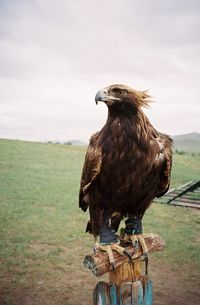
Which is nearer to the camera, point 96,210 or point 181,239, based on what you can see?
point 96,210

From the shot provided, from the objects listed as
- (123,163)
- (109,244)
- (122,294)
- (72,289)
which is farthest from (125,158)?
(72,289)

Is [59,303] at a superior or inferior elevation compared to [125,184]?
inferior

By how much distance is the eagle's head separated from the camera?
279cm

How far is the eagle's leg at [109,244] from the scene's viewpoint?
9.73 feet

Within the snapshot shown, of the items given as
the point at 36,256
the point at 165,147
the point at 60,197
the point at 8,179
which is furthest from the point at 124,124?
the point at 8,179

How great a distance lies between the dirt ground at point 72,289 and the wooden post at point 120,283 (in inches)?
114

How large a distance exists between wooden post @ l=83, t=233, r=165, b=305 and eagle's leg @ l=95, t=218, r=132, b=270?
3 centimetres

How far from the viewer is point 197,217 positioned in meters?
10.7

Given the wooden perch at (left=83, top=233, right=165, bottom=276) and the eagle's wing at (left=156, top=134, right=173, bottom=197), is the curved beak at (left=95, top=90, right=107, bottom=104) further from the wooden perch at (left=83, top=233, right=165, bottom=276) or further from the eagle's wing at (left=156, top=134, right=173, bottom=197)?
the wooden perch at (left=83, top=233, right=165, bottom=276)

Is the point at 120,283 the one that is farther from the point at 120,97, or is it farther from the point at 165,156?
the point at 120,97

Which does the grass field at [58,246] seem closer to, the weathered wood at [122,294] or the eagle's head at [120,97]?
the weathered wood at [122,294]

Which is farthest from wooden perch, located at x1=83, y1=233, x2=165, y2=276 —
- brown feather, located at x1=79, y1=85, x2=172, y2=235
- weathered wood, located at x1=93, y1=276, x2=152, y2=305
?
brown feather, located at x1=79, y1=85, x2=172, y2=235

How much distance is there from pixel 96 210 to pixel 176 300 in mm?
3329

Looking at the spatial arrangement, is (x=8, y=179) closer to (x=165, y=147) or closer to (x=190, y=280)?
(x=190, y=280)
